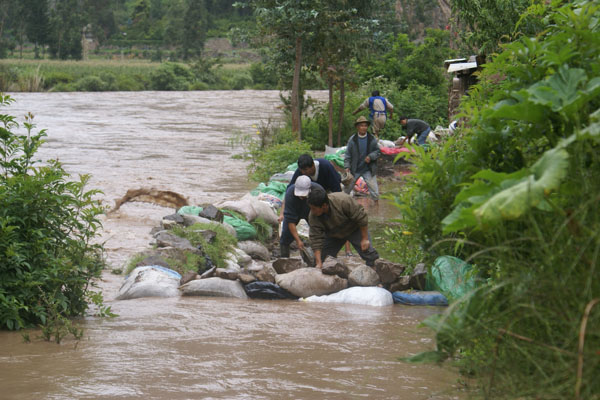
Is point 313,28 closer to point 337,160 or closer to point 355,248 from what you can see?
point 337,160

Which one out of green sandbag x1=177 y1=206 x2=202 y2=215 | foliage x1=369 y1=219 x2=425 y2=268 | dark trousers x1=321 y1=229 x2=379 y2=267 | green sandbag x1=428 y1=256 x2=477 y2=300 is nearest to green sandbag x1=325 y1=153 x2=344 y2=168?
green sandbag x1=177 y1=206 x2=202 y2=215

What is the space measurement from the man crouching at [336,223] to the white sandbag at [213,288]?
30.7 inches

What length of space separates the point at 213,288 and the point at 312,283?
0.88 meters

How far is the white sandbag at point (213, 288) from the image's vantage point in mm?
6398

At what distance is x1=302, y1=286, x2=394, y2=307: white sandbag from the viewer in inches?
238

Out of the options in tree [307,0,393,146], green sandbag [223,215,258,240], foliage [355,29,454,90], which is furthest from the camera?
foliage [355,29,454,90]

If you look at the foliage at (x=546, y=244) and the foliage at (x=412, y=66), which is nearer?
the foliage at (x=546, y=244)

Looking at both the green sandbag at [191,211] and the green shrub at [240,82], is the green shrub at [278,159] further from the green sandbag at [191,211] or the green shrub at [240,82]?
the green shrub at [240,82]

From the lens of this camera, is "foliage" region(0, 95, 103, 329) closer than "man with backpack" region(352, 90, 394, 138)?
Yes

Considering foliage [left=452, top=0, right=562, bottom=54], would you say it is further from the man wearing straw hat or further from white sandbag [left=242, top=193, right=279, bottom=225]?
white sandbag [left=242, top=193, right=279, bottom=225]

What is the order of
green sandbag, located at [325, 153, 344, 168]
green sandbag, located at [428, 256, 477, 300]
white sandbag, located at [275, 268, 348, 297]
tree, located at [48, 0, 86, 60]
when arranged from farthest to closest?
tree, located at [48, 0, 86, 60]
green sandbag, located at [325, 153, 344, 168]
white sandbag, located at [275, 268, 348, 297]
green sandbag, located at [428, 256, 477, 300]

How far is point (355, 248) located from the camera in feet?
22.4

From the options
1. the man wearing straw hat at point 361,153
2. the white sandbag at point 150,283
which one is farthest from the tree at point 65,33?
the white sandbag at point 150,283

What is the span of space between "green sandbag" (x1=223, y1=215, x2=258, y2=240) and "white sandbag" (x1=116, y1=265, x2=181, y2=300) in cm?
170
